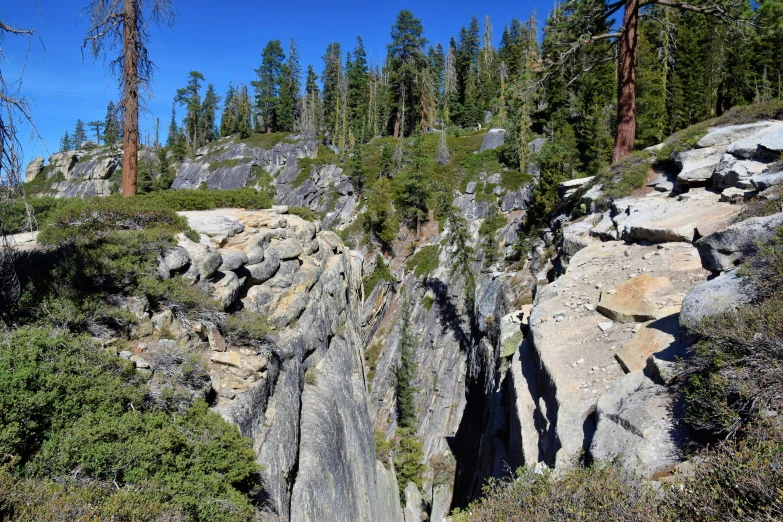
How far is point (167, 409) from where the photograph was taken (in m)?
6.16

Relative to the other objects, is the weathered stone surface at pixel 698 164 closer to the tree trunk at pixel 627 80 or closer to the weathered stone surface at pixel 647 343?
the tree trunk at pixel 627 80

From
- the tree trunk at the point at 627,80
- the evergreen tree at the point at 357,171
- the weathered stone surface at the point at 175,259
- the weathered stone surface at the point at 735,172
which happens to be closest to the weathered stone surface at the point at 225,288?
the weathered stone surface at the point at 175,259

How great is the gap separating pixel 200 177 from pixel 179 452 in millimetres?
68669

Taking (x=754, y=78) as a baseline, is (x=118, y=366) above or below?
below

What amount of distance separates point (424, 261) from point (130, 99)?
103 ft

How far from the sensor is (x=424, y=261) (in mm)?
40469

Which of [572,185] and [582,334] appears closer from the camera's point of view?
[582,334]

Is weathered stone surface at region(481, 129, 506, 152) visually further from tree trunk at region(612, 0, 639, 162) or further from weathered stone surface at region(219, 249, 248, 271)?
weathered stone surface at region(219, 249, 248, 271)

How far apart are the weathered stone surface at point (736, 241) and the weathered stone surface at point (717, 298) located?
3.15 ft

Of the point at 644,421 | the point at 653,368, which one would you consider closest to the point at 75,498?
the point at 644,421

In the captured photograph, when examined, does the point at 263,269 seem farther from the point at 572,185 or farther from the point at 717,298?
the point at 572,185

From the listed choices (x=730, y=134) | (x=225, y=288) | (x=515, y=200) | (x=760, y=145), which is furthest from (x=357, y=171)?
(x=760, y=145)

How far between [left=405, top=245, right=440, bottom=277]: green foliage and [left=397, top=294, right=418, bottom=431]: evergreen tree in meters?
5.06

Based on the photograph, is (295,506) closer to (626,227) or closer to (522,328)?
(522,328)
